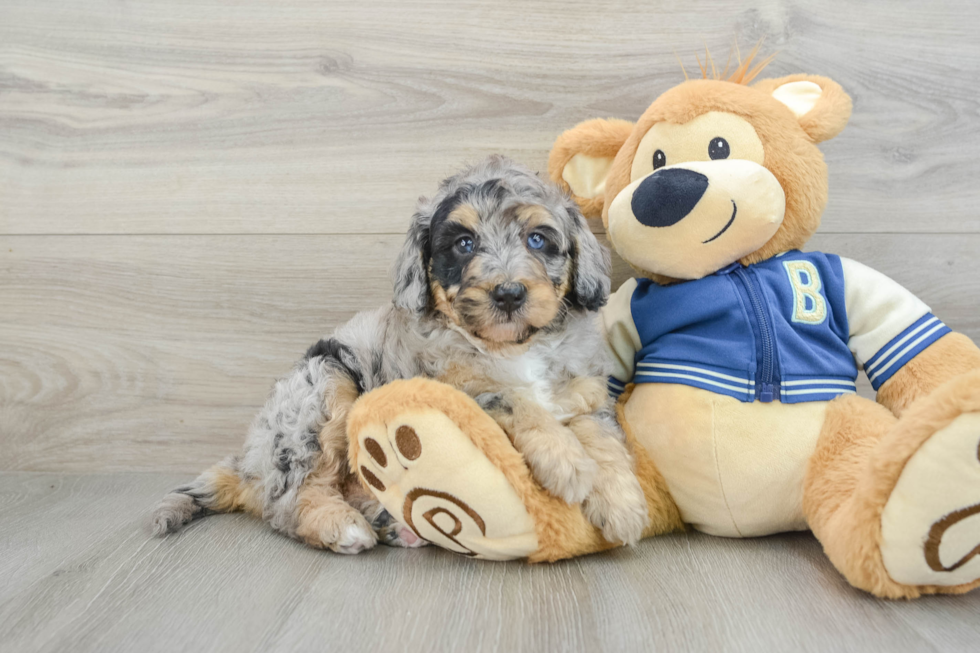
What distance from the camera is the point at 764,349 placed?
170 centimetres

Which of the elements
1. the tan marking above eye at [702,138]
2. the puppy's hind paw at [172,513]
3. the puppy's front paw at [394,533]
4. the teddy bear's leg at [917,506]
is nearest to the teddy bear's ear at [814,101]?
the tan marking above eye at [702,138]

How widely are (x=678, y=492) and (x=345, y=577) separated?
88 centimetres

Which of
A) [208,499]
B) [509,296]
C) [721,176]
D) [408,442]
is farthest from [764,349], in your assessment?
[208,499]

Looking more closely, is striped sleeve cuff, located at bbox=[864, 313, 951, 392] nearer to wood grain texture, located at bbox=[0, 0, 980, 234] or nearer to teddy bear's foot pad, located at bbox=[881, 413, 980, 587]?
teddy bear's foot pad, located at bbox=[881, 413, 980, 587]

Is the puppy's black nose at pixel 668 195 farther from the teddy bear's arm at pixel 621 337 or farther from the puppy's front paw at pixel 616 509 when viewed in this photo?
the puppy's front paw at pixel 616 509

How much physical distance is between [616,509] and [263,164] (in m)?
1.70

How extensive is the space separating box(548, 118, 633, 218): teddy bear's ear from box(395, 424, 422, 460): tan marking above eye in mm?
961

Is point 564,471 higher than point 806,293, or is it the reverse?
point 806,293

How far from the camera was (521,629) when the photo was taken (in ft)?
4.34

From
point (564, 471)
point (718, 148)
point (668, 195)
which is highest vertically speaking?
point (718, 148)

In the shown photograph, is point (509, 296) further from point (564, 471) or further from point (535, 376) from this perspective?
point (564, 471)

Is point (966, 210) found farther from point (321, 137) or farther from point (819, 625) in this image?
point (321, 137)

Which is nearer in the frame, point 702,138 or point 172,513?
point 702,138

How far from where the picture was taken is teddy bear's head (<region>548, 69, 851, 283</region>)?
168cm
